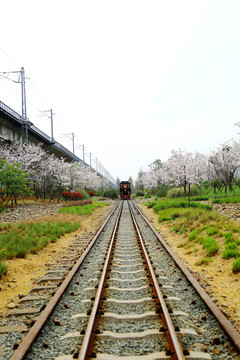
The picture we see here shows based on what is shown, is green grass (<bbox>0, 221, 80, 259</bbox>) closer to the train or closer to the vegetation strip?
the vegetation strip

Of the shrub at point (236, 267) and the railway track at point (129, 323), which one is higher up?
the shrub at point (236, 267)

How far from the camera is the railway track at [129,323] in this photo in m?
3.35

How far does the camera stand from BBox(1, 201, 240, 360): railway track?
3.35 meters

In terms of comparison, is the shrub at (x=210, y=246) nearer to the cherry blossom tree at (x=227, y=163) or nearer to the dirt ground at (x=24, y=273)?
the dirt ground at (x=24, y=273)

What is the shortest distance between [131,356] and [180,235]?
8915 millimetres

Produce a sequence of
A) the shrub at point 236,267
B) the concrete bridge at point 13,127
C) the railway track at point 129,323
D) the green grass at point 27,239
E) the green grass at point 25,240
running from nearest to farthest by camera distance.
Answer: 1. the railway track at point 129,323
2. the shrub at point 236,267
3. the green grass at point 25,240
4. the green grass at point 27,239
5. the concrete bridge at point 13,127

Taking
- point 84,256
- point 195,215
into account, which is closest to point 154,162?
point 195,215

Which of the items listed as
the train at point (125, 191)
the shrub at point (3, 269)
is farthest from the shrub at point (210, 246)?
the train at point (125, 191)

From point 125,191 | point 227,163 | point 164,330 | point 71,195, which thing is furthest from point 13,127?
point 164,330

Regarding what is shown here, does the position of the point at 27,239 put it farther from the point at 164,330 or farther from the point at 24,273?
the point at 164,330

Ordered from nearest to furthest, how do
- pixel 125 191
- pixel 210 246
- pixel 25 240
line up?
pixel 210 246, pixel 25 240, pixel 125 191

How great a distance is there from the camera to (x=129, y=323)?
4113 millimetres

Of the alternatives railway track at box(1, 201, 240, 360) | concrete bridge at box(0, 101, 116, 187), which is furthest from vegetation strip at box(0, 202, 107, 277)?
concrete bridge at box(0, 101, 116, 187)

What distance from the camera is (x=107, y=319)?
420cm
